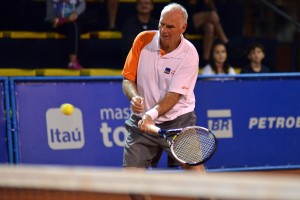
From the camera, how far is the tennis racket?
20.4 ft

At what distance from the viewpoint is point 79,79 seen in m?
9.28

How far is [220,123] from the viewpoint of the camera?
977cm

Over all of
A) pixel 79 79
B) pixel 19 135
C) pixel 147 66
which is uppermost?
pixel 147 66

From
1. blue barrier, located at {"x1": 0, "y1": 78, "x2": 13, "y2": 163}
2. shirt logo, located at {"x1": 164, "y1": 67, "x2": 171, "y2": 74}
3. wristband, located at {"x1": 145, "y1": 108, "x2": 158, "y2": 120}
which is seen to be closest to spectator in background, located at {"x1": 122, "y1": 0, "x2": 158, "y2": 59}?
blue barrier, located at {"x1": 0, "y1": 78, "x2": 13, "y2": 163}

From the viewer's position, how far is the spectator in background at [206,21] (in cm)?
1237

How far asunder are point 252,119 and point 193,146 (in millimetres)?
3742

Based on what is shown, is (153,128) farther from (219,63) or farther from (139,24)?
(139,24)

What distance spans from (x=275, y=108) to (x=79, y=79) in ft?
8.48

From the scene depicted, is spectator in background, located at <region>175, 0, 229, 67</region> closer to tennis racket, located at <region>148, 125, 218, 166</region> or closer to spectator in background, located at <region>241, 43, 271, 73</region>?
spectator in background, located at <region>241, 43, 271, 73</region>

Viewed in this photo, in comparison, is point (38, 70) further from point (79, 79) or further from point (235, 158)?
point (235, 158)

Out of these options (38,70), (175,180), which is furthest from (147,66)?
(38,70)

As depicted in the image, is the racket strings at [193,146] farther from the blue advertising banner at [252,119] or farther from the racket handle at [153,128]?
the blue advertising banner at [252,119]

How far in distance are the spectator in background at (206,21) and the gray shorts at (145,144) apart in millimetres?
5910

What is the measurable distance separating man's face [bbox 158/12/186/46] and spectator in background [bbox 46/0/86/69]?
18.0ft
